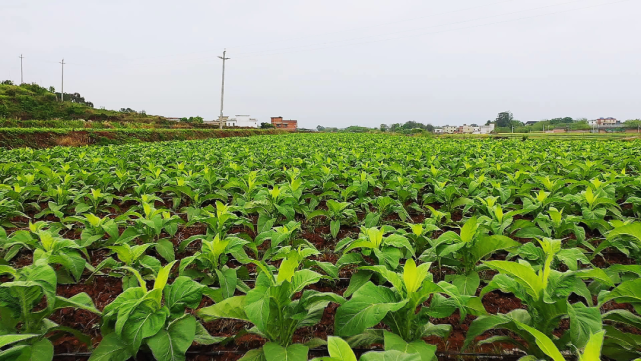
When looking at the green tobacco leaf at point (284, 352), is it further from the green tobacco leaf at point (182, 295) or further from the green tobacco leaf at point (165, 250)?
the green tobacco leaf at point (165, 250)

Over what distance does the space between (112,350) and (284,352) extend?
2.83 ft

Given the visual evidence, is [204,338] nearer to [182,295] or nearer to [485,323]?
[182,295]

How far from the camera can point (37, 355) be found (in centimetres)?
154

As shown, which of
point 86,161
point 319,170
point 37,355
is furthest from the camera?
point 86,161

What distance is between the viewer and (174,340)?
1579 mm

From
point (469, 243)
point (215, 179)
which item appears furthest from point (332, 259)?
point (215, 179)

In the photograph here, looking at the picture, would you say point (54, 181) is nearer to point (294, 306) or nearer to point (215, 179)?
point (215, 179)

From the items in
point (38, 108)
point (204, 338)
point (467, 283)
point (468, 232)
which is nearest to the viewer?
point (204, 338)

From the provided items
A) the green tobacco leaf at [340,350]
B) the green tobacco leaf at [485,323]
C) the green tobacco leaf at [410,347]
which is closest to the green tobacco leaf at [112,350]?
the green tobacco leaf at [340,350]

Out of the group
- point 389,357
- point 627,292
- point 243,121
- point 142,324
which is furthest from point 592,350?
point 243,121

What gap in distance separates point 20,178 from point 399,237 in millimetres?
5850

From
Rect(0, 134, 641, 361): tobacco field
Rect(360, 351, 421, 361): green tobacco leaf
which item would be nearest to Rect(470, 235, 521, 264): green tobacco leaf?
Rect(0, 134, 641, 361): tobacco field

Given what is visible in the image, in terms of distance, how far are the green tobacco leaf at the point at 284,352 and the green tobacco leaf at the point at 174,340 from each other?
386 millimetres

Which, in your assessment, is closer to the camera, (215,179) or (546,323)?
(546,323)
